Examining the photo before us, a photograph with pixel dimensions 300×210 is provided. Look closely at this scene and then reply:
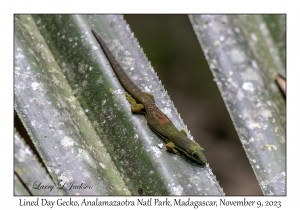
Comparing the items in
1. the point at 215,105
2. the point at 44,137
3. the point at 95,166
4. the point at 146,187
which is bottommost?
the point at 215,105

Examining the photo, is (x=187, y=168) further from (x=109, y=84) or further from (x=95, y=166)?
(x=109, y=84)

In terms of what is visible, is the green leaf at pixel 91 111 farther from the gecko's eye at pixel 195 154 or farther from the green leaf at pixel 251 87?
the green leaf at pixel 251 87

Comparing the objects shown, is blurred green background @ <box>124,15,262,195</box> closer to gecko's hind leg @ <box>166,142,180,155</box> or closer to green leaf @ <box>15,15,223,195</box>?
green leaf @ <box>15,15,223,195</box>

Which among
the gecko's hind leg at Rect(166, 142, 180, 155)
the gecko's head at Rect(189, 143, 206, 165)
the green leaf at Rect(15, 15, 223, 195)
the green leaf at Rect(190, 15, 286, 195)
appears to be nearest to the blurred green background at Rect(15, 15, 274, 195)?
the green leaf at Rect(190, 15, 286, 195)

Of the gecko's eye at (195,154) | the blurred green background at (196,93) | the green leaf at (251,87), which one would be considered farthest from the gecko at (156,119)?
the blurred green background at (196,93)

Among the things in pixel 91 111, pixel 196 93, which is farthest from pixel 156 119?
pixel 196 93

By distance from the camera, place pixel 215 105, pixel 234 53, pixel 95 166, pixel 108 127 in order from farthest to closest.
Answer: pixel 215 105 < pixel 234 53 < pixel 108 127 < pixel 95 166
